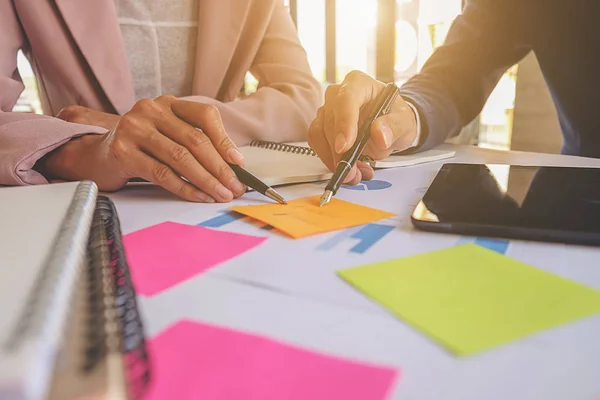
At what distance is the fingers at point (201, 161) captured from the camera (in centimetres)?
51

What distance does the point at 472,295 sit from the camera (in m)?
0.27

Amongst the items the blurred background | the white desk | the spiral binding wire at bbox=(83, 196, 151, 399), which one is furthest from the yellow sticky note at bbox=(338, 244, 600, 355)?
the blurred background

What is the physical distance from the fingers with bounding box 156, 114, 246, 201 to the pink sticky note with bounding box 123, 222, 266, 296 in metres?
0.08

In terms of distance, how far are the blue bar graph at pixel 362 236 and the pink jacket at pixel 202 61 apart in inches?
18.2

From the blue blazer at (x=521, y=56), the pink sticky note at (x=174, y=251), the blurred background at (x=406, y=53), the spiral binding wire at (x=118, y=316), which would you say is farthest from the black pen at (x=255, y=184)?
the blurred background at (x=406, y=53)

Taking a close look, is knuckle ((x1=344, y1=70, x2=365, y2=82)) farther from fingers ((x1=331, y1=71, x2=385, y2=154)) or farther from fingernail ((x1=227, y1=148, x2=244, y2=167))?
fingernail ((x1=227, y1=148, x2=244, y2=167))

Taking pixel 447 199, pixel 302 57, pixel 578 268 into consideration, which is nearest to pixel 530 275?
pixel 578 268

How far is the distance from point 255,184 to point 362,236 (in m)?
0.16

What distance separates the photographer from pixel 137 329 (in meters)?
0.20

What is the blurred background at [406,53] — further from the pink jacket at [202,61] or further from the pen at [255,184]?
the pen at [255,184]

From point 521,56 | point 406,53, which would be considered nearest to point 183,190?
point 521,56

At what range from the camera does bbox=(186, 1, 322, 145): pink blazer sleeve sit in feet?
2.75

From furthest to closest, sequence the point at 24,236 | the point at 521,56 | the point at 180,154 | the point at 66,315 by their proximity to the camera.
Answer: the point at 521,56 → the point at 180,154 → the point at 24,236 → the point at 66,315

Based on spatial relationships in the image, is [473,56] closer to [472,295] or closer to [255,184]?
[255,184]
